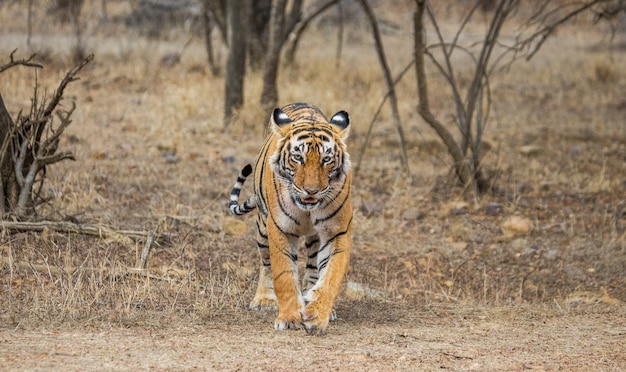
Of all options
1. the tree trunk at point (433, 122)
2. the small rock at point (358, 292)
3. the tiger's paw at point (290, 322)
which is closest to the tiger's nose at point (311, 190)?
the tiger's paw at point (290, 322)

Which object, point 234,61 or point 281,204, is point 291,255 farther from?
point 234,61

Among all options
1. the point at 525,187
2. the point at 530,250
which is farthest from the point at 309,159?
the point at 525,187

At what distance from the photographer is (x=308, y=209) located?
5098 millimetres

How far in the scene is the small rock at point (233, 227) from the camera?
789cm

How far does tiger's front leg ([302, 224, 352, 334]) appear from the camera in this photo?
5078 millimetres

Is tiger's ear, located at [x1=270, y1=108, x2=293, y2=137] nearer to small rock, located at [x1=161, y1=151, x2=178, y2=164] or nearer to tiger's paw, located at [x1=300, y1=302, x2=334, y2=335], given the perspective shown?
tiger's paw, located at [x1=300, y1=302, x2=334, y2=335]

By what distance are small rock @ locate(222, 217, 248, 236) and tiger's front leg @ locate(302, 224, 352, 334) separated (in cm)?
244

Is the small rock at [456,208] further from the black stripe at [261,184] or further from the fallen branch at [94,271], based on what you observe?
the fallen branch at [94,271]

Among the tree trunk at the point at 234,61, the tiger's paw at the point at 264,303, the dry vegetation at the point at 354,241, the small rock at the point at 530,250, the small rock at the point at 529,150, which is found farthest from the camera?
the tree trunk at the point at 234,61

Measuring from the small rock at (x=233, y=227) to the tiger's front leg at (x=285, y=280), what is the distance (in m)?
2.47

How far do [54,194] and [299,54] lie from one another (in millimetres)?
9488

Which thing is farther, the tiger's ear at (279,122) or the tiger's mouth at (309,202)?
the tiger's ear at (279,122)

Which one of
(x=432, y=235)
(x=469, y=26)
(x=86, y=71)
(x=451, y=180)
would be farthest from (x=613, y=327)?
(x=469, y=26)

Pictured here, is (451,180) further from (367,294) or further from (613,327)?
(613,327)
